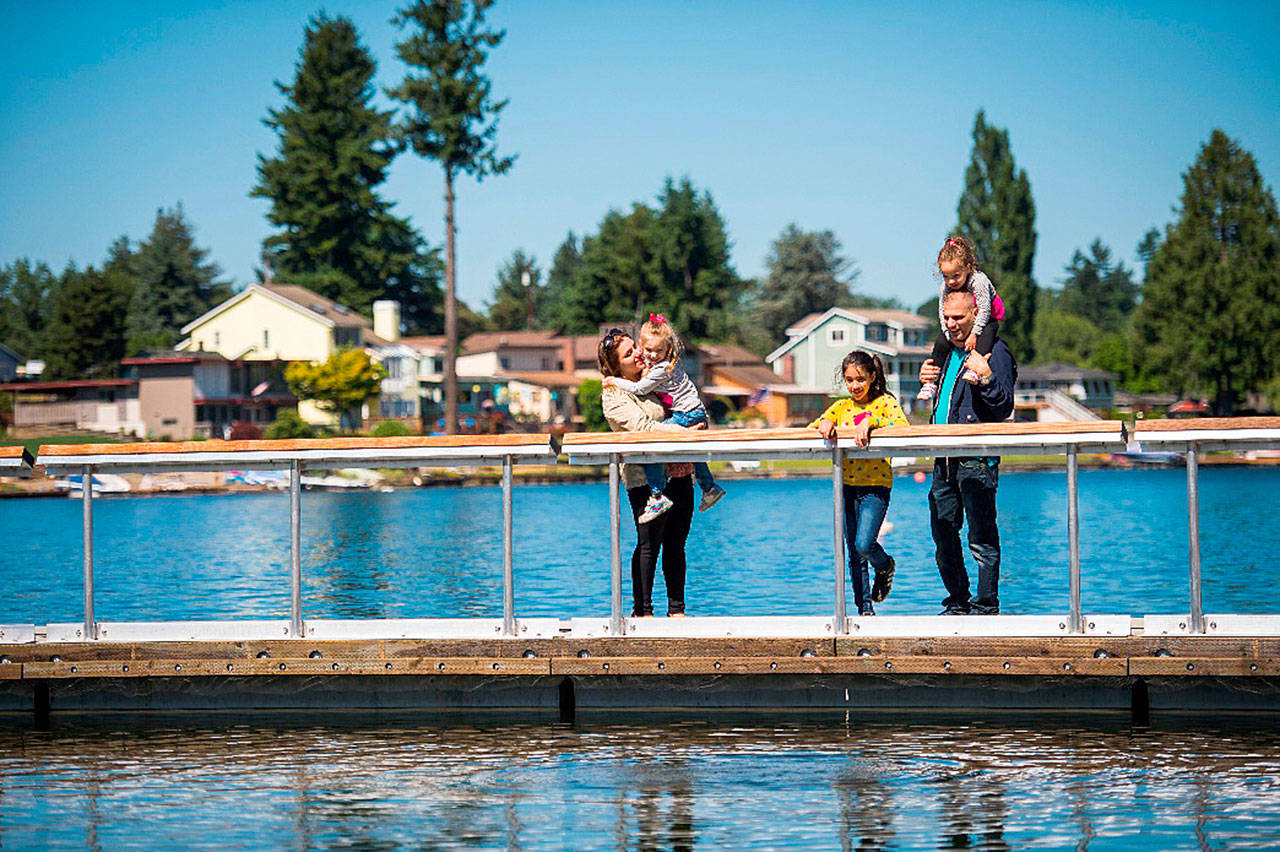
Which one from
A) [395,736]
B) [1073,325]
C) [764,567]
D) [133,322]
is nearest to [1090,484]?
[764,567]

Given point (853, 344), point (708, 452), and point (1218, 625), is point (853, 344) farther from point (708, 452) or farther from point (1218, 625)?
point (708, 452)

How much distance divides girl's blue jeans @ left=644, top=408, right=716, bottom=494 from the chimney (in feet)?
306

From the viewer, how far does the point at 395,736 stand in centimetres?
1084

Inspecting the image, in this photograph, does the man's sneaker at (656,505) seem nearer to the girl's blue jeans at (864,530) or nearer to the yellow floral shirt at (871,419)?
the yellow floral shirt at (871,419)

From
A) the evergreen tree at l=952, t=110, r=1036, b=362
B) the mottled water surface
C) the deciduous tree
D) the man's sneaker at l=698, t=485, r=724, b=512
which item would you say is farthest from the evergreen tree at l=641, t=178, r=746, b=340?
the man's sneaker at l=698, t=485, r=724, b=512

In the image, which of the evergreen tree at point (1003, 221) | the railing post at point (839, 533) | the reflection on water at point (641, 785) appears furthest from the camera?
the evergreen tree at point (1003, 221)

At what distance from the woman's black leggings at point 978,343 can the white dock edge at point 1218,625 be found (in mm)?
2087

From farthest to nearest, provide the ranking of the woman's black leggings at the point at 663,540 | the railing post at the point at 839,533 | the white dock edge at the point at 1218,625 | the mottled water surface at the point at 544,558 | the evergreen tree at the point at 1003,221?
1. the evergreen tree at the point at 1003,221
2. the mottled water surface at the point at 544,558
3. the woman's black leggings at the point at 663,540
4. the railing post at the point at 839,533
5. the white dock edge at the point at 1218,625

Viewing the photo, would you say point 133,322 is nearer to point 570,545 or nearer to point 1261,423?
point 570,545

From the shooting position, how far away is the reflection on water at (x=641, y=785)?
328 inches

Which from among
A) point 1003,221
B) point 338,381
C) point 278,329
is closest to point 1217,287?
point 1003,221

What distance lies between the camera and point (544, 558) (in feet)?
98.7

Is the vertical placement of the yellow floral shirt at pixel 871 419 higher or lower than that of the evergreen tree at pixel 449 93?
lower

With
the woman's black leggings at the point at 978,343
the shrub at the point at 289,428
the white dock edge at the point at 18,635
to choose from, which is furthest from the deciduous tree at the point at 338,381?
the woman's black leggings at the point at 978,343
